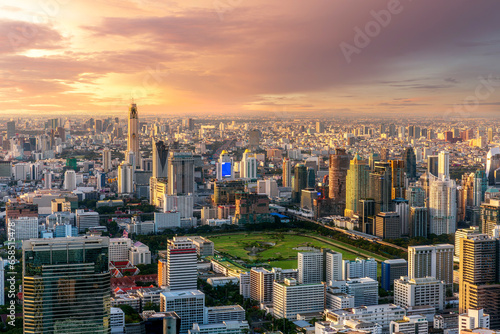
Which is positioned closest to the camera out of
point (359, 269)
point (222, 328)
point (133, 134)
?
point (222, 328)

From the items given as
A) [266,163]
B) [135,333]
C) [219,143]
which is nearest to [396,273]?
[135,333]

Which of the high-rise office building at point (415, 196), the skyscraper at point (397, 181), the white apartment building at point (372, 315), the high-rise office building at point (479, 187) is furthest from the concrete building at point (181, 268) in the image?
the high-rise office building at point (479, 187)

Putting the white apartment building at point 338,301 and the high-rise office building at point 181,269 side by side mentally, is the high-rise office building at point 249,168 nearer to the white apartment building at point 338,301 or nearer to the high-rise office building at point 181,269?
the high-rise office building at point 181,269

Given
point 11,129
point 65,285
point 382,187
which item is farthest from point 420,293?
point 11,129

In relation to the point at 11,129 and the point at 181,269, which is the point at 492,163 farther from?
the point at 11,129

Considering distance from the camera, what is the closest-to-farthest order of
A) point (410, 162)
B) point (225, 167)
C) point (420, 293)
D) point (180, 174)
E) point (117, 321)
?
point (117, 321) < point (420, 293) < point (180, 174) < point (410, 162) < point (225, 167)

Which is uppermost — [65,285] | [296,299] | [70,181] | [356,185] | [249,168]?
[249,168]

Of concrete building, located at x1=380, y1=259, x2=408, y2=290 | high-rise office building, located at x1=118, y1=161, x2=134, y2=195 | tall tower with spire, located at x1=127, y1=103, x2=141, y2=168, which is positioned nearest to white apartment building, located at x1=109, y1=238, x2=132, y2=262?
concrete building, located at x1=380, y1=259, x2=408, y2=290

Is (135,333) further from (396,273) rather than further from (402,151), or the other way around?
(402,151)
